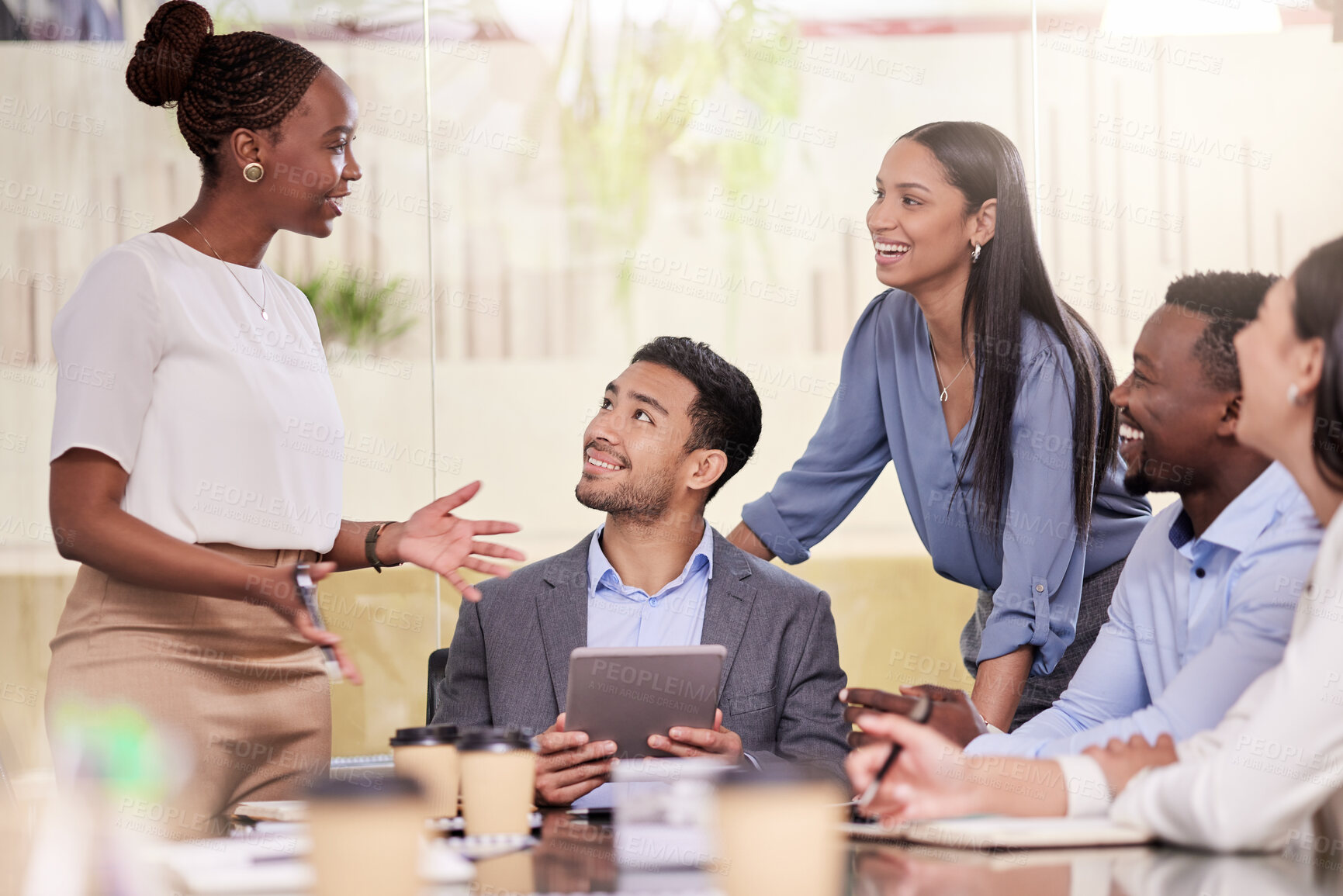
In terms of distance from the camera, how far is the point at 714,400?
2.44 metres

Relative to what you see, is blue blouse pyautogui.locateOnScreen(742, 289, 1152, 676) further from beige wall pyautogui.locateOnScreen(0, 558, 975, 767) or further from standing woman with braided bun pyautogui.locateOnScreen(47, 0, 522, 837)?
beige wall pyautogui.locateOnScreen(0, 558, 975, 767)

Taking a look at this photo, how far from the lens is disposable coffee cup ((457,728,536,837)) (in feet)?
4.24

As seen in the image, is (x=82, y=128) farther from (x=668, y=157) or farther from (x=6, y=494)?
(x=668, y=157)

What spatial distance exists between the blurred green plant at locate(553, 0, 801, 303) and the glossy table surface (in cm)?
344

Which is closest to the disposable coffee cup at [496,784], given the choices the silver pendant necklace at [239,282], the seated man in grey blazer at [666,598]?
the seated man in grey blazer at [666,598]

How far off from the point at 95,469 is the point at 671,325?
9.79ft

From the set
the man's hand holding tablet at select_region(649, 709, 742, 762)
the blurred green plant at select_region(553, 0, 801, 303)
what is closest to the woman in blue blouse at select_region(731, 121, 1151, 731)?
the man's hand holding tablet at select_region(649, 709, 742, 762)

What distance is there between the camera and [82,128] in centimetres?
438

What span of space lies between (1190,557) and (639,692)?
0.80 m

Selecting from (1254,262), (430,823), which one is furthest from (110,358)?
(1254,262)

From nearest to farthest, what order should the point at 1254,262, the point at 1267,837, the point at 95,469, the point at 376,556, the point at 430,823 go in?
1. the point at 1267,837
2. the point at 430,823
3. the point at 95,469
4. the point at 376,556
5. the point at 1254,262

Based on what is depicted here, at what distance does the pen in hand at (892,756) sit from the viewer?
1.20 metres

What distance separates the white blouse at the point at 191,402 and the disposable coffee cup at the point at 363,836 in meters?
0.93

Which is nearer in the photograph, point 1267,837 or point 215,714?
point 1267,837
